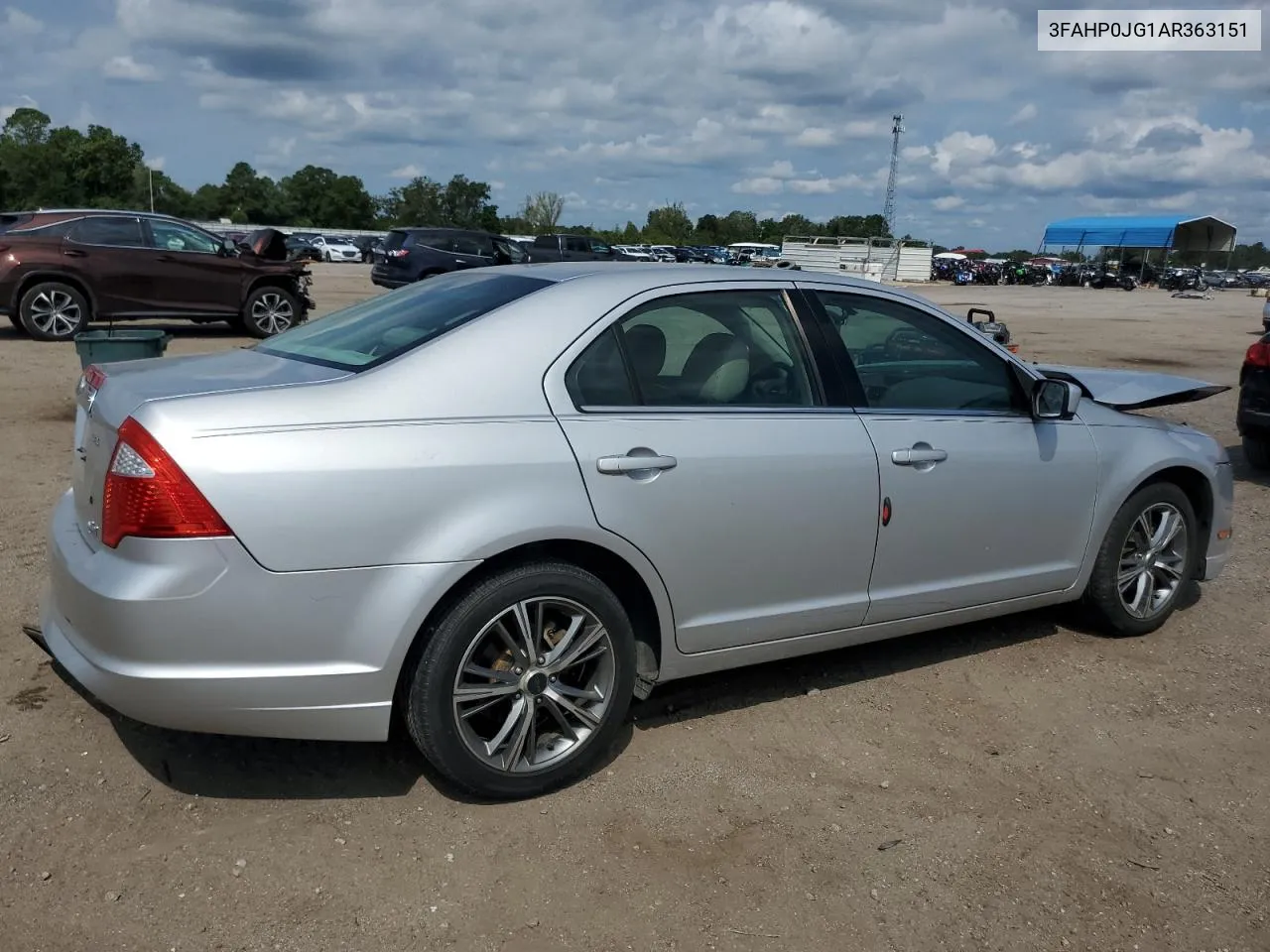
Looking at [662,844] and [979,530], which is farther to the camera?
[979,530]

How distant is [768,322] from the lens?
3.93 m

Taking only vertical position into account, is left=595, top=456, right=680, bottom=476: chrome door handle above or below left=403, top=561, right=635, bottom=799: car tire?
above

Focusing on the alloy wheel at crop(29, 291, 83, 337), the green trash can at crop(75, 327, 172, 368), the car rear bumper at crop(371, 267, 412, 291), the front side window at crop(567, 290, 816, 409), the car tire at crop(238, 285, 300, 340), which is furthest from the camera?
the car rear bumper at crop(371, 267, 412, 291)

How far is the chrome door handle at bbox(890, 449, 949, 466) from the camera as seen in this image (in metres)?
3.93

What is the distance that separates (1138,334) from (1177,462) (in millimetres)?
21353

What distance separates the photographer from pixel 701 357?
3.78 metres

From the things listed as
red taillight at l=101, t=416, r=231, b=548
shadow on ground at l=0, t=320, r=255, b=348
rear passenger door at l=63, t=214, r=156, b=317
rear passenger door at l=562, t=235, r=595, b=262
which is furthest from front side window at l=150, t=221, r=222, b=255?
rear passenger door at l=562, t=235, r=595, b=262

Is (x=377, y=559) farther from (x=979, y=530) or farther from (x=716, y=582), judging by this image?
(x=979, y=530)

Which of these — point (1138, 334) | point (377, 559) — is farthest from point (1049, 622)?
point (1138, 334)

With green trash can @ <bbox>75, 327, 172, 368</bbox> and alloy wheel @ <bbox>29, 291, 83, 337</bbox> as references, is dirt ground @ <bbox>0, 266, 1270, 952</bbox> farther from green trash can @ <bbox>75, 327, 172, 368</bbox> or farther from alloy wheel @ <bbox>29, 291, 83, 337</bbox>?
alloy wheel @ <bbox>29, 291, 83, 337</bbox>

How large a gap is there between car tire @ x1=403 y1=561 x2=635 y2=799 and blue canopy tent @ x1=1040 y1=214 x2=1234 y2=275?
66975mm

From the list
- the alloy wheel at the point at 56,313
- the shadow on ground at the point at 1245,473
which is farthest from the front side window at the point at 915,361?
the alloy wheel at the point at 56,313

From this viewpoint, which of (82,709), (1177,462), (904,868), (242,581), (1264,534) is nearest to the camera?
(242,581)

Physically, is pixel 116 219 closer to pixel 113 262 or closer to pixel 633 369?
pixel 113 262
